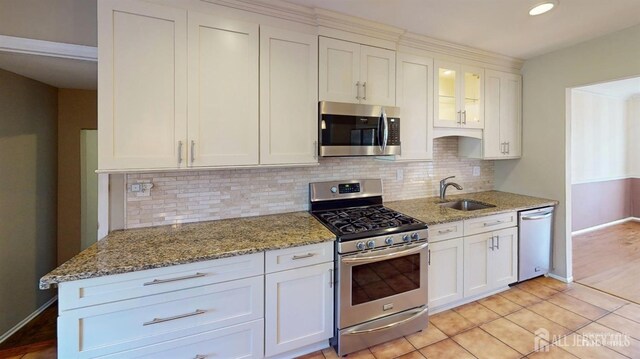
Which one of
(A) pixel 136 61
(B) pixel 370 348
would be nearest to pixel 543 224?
(B) pixel 370 348

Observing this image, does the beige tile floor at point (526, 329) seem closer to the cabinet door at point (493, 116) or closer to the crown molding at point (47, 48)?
the cabinet door at point (493, 116)

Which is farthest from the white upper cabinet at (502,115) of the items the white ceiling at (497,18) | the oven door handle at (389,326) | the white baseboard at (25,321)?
the white baseboard at (25,321)

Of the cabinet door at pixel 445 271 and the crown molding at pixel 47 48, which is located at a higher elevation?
the crown molding at pixel 47 48

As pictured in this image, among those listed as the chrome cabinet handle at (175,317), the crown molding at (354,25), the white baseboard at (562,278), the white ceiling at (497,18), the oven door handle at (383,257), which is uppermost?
the white ceiling at (497,18)

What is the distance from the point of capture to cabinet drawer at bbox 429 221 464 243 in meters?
2.33

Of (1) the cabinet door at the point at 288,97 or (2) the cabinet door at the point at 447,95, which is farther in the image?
(2) the cabinet door at the point at 447,95

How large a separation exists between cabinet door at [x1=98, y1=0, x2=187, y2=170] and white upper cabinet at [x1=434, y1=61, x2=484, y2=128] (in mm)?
2297

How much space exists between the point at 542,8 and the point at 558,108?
1.36m

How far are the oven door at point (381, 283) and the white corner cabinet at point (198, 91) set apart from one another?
869 millimetres

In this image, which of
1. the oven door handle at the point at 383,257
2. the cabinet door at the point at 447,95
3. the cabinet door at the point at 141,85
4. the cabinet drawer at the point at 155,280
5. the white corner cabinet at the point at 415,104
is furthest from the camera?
the cabinet door at the point at 447,95

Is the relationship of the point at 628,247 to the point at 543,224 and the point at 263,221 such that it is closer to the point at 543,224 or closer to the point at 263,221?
the point at 543,224

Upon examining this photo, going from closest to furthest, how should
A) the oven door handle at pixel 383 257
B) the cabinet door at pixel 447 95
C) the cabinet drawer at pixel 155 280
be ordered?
the cabinet drawer at pixel 155 280 < the oven door handle at pixel 383 257 < the cabinet door at pixel 447 95

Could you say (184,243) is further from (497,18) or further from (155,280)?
(497,18)

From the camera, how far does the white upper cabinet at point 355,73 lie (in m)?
2.26
